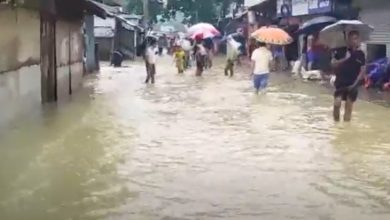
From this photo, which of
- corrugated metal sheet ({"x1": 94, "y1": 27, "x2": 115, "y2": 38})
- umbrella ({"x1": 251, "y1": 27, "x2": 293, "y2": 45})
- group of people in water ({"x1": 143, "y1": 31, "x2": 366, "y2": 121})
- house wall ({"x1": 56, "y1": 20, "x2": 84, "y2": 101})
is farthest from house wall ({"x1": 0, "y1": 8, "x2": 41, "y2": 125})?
corrugated metal sheet ({"x1": 94, "y1": 27, "x2": 115, "y2": 38})

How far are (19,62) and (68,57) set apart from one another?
6.12 metres

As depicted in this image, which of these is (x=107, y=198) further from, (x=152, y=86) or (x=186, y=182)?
(x=152, y=86)

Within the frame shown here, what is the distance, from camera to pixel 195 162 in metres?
10.3

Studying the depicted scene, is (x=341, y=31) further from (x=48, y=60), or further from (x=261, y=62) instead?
(x=48, y=60)

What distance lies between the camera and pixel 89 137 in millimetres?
12500

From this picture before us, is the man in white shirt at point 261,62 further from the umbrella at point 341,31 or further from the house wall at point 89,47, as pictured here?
the house wall at point 89,47

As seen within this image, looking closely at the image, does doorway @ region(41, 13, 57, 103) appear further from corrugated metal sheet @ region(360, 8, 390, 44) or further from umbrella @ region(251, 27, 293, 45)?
corrugated metal sheet @ region(360, 8, 390, 44)

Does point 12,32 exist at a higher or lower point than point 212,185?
higher

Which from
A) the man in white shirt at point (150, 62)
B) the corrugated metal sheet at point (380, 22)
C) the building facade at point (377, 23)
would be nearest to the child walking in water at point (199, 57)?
the man in white shirt at point (150, 62)

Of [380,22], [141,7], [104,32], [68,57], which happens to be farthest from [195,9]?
[68,57]

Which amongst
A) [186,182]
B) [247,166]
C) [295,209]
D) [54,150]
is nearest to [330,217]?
[295,209]

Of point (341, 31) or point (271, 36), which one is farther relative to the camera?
point (271, 36)

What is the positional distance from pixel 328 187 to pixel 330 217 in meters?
1.46

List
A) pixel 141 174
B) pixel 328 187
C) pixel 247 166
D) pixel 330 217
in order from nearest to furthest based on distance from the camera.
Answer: pixel 330 217 < pixel 328 187 < pixel 141 174 < pixel 247 166
